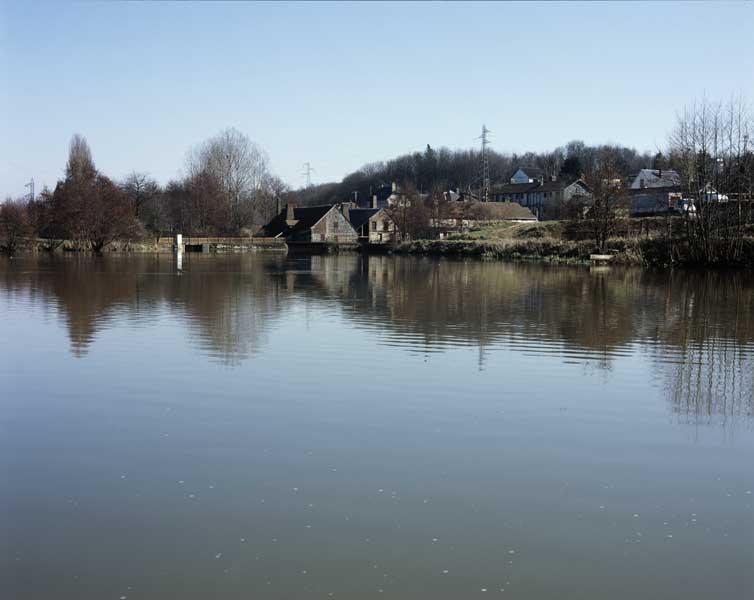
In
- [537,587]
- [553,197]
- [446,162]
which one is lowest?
[537,587]

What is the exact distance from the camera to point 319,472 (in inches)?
257

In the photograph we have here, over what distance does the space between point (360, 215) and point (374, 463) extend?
84.3m

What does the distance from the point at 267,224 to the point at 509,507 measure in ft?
280

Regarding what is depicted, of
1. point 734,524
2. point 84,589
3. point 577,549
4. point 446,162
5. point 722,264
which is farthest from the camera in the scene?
point 446,162

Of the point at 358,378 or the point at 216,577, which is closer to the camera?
the point at 216,577

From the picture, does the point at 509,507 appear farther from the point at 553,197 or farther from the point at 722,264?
the point at 553,197

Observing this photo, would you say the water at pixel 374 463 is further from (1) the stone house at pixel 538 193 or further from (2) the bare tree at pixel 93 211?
(1) the stone house at pixel 538 193

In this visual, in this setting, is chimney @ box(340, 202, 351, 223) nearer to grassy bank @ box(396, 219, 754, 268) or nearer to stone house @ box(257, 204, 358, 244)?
stone house @ box(257, 204, 358, 244)

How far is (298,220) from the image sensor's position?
8506cm

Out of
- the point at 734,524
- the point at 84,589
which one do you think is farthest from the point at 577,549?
the point at 84,589

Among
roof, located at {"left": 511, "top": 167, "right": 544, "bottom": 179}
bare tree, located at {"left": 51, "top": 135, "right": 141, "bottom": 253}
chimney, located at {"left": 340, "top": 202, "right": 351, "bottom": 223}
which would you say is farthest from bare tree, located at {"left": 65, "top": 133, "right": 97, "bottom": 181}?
roof, located at {"left": 511, "top": 167, "right": 544, "bottom": 179}

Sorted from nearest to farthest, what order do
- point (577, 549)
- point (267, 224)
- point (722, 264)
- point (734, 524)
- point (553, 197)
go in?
point (577, 549) → point (734, 524) → point (722, 264) → point (267, 224) → point (553, 197)

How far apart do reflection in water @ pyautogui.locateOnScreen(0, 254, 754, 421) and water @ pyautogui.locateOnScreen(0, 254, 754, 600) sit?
0.14 m

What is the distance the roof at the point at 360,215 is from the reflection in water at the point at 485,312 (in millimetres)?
56322
